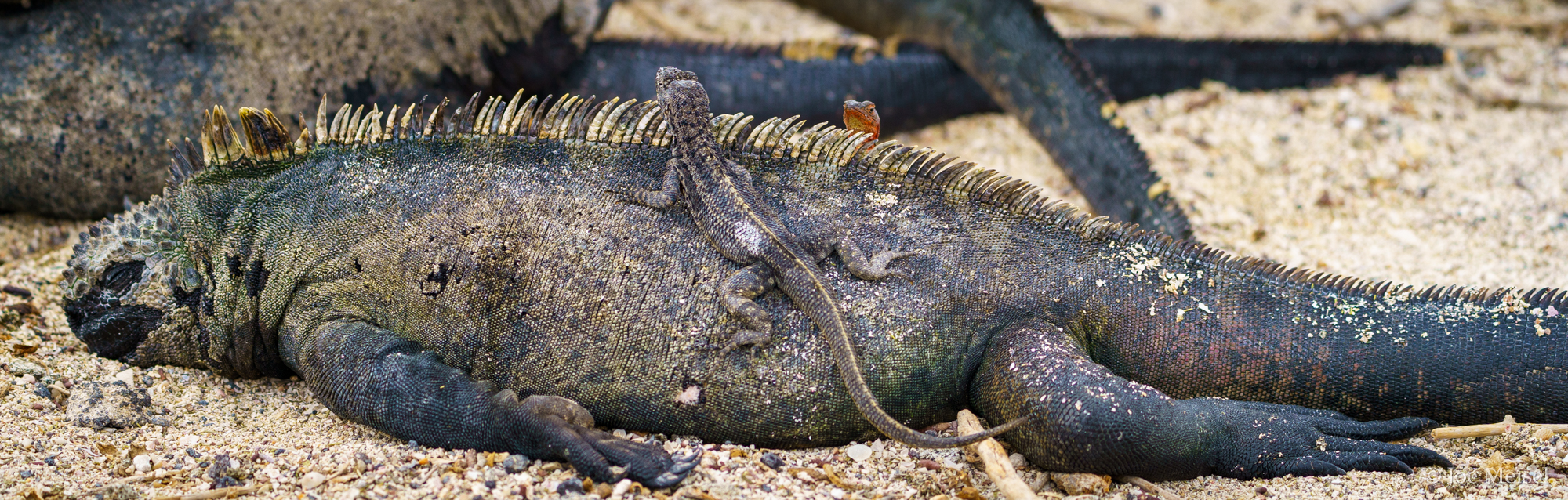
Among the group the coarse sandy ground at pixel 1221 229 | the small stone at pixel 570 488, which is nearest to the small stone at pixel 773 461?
the coarse sandy ground at pixel 1221 229

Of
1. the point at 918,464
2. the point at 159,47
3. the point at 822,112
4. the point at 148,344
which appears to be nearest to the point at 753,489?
the point at 918,464

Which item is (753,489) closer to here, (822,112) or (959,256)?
(959,256)

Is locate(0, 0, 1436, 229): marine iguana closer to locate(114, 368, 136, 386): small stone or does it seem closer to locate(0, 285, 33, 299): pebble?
locate(0, 285, 33, 299): pebble

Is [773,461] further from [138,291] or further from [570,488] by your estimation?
[138,291]

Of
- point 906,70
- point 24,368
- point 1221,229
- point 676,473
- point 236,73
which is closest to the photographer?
point 676,473

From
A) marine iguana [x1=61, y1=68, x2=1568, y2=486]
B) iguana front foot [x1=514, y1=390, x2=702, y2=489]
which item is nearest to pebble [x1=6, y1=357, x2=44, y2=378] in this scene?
marine iguana [x1=61, y1=68, x2=1568, y2=486]

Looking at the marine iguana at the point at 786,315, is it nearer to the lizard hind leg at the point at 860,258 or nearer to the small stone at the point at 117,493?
the lizard hind leg at the point at 860,258

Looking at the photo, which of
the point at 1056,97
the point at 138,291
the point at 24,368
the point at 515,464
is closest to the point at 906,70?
the point at 1056,97
